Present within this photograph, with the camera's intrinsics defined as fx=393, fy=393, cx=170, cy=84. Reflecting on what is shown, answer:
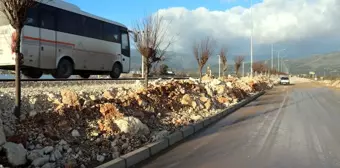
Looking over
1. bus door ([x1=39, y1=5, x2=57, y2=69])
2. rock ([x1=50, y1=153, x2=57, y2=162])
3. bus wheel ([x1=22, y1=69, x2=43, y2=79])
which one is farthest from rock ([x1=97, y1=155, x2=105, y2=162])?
bus wheel ([x1=22, y1=69, x2=43, y2=79])

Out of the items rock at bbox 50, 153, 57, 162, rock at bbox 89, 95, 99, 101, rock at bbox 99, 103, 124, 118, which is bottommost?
rock at bbox 50, 153, 57, 162

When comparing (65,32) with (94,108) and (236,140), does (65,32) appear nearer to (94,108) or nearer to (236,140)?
(94,108)

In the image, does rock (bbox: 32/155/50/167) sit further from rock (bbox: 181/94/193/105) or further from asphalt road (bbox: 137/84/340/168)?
rock (bbox: 181/94/193/105)

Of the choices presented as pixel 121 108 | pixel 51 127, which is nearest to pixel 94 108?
pixel 121 108

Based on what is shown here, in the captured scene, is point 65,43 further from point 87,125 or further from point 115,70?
point 87,125

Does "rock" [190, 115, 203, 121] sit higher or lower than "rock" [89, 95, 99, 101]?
lower

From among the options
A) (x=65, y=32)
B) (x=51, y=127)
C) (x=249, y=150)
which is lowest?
(x=249, y=150)

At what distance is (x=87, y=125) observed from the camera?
8695 millimetres

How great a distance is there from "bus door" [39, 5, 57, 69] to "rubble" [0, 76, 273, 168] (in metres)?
5.39

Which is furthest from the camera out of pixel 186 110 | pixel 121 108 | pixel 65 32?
pixel 65 32

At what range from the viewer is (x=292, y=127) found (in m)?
12.4

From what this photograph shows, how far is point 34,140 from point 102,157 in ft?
4.17

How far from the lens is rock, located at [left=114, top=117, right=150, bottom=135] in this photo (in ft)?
29.1

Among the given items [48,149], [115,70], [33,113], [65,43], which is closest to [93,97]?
[33,113]
